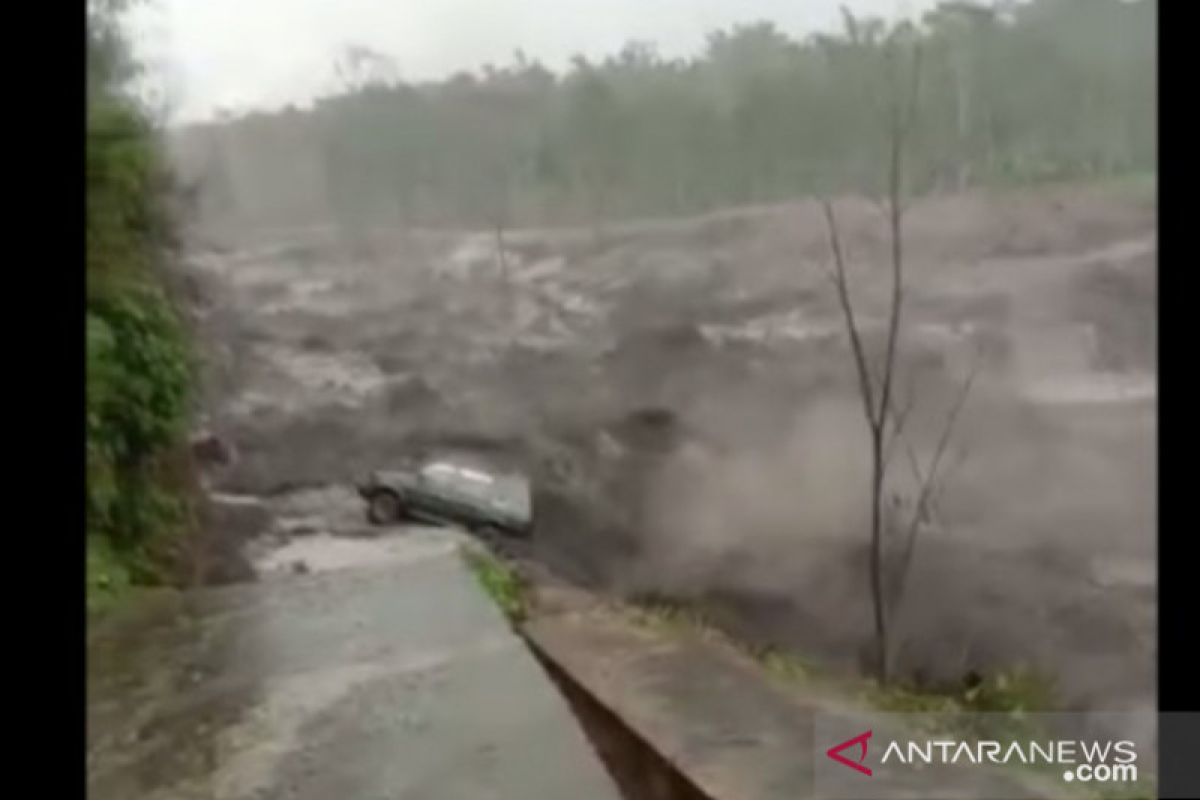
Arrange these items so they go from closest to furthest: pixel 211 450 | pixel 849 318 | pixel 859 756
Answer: pixel 859 756, pixel 849 318, pixel 211 450

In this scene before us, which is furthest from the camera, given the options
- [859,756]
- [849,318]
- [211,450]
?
[211,450]

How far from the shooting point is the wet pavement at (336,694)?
51.9 inches

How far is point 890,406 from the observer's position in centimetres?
133

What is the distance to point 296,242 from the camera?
4.63ft

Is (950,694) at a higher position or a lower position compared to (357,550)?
lower

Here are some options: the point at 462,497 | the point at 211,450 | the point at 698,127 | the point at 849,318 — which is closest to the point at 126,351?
the point at 211,450

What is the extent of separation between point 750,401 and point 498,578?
346 mm

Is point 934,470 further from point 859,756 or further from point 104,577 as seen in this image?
point 104,577

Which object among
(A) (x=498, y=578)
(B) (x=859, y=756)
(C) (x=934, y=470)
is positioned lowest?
(B) (x=859, y=756)

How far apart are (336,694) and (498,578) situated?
22 cm

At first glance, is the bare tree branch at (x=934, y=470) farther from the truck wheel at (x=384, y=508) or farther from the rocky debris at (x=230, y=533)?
the rocky debris at (x=230, y=533)

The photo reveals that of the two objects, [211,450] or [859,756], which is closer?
[859,756]

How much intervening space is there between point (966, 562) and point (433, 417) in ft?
1.96
